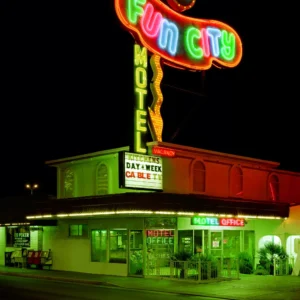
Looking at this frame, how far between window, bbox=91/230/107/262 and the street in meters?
3.66

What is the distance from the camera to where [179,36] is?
2900 cm

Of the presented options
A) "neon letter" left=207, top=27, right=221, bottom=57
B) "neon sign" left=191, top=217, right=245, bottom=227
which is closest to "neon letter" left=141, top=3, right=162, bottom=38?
"neon letter" left=207, top=27, right=221, bottom=57

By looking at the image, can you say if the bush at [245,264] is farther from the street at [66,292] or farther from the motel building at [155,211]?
the street at [66,292]

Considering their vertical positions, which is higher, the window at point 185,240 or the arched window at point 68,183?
the arched window at point 68,183

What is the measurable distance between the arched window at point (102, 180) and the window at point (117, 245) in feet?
6.84

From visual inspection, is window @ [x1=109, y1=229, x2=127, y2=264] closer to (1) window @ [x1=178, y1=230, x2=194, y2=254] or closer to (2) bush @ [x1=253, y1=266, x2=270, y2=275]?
(1) window @ [x1=178, y1=230, x2=194, y2=254]

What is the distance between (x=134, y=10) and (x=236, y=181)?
10584 millimetres

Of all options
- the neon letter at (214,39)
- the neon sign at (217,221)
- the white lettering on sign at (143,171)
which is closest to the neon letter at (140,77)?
the white lettering on sign at (143,171)

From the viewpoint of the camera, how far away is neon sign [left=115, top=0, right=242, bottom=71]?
26.6 m

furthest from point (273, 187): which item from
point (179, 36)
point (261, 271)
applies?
point (179, 36)

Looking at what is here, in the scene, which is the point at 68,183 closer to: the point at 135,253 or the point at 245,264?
the point at 135,253

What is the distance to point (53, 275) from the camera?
27938 millimetres

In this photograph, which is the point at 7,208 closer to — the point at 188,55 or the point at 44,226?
the point at 44,226

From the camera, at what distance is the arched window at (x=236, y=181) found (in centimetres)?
3003
